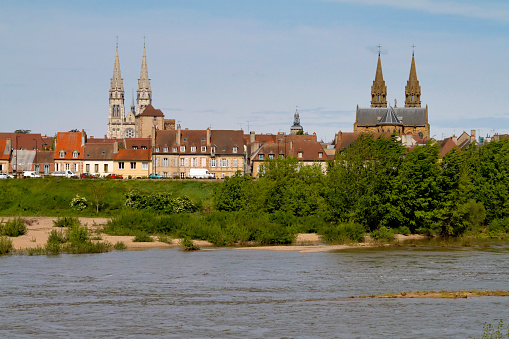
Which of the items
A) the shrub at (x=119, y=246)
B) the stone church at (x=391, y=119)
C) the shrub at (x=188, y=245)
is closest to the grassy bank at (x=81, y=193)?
the shrub at (x=119, y=246)

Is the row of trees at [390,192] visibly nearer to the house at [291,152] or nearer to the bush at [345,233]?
the bush at [345,233]

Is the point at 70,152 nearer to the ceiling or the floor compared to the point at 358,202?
nearer to the ceiling

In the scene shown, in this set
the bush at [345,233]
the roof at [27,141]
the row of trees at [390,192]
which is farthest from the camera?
the roof at [27,141]

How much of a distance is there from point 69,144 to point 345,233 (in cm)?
5232

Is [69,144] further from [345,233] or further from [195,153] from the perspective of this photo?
[345,233]

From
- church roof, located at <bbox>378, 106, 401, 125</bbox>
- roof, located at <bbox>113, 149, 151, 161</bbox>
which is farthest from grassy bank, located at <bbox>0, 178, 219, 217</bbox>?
church roof, located at <bbox>378, 106, 401, 125</bbox>

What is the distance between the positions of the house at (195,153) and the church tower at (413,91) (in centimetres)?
8091

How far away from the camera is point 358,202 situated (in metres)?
55.1

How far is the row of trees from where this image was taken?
183 feet

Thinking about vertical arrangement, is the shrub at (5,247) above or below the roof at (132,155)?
below

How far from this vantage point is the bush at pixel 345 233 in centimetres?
5228

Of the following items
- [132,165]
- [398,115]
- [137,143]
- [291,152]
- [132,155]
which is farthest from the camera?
[398,115]

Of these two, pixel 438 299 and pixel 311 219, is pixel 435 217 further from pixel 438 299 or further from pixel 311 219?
pixel 438 299

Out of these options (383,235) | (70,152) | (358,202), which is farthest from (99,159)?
(383,235)
